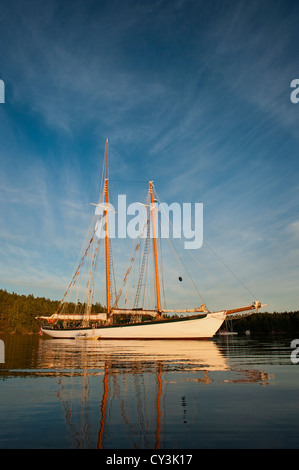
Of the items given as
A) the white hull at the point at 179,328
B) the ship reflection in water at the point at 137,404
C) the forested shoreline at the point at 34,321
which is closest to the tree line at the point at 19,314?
the forested shoreline at the point at 34,321

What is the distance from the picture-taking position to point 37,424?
8.42 metres

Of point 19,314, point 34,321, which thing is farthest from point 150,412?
point 34,321

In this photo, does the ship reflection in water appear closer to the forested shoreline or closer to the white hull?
the white hull

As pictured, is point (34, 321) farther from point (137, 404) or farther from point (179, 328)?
point (137, 404)

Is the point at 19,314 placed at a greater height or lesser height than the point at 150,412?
lesser

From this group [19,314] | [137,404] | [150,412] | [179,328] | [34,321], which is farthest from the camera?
[34,321]

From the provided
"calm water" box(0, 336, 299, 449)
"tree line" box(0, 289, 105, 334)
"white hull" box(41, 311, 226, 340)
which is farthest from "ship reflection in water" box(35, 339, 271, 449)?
"tree line" box(0, 289, 105, 334)

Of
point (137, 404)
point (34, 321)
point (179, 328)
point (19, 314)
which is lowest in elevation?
point (34, 321)

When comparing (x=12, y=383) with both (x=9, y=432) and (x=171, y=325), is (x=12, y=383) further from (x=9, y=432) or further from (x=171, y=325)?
(x=171, y=325)

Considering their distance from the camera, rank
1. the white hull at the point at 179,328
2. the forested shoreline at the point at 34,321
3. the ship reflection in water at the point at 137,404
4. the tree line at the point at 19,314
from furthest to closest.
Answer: the tree line at the point at 19,314
the forested shoreline at the point at 34,321
the white hull at the point at 179,328
the ship reflection in water at the point at 137,404

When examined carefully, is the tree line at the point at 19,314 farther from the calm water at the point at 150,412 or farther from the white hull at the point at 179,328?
the calm water at the point at 150,412
